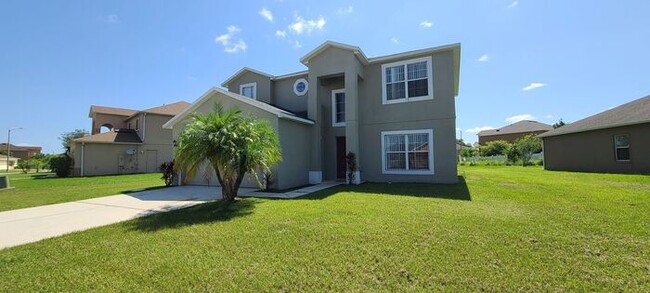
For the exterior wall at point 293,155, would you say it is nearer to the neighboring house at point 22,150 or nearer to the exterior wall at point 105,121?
the exterior wall at point 105,121

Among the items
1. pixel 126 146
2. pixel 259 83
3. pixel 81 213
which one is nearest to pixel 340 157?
pixel 259 83

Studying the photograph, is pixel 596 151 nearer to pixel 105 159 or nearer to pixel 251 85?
pixel 251 85

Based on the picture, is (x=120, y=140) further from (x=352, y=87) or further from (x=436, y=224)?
(x=436, y=224)

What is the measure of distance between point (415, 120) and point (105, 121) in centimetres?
3183

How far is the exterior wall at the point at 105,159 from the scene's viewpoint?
23972mm

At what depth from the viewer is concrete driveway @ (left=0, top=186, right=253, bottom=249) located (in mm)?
5983

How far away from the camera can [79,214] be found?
303 inches

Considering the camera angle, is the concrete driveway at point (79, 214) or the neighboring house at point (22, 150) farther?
the neighboring house at point (22, 150)

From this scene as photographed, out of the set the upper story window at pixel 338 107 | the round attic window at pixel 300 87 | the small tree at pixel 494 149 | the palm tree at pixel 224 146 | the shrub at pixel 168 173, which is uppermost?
the round attic window at pixel 300 87

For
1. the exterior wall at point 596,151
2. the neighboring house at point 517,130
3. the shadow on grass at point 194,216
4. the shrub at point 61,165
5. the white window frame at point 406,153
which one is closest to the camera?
the shadow on grass at point 194,216

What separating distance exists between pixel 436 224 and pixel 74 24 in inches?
693

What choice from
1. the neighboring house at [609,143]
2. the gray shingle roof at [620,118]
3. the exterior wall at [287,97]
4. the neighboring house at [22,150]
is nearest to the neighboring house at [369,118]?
the exterior wall at [287,97]

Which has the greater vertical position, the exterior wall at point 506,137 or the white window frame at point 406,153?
the exterior wall at point 506,137

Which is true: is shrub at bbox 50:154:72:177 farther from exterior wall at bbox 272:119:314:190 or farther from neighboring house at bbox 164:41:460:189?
exterior wall at bbox 272:119:314:190
